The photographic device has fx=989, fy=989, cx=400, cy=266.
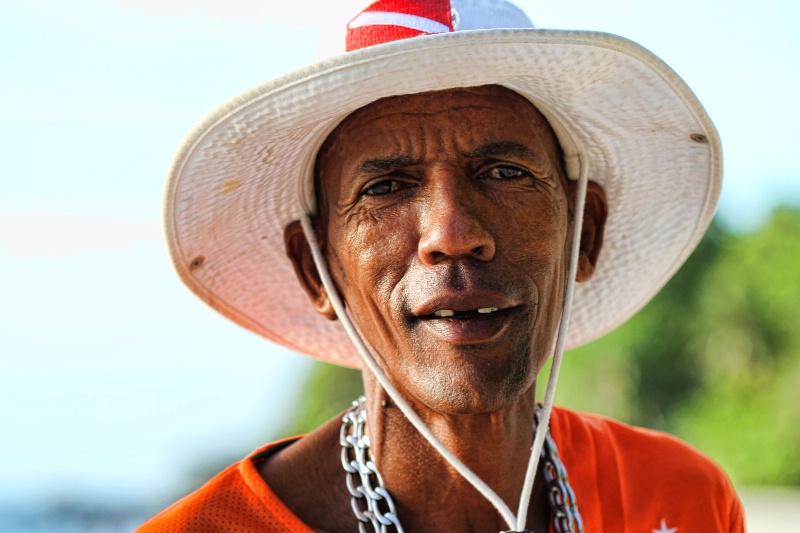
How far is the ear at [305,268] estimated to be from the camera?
9.51ft

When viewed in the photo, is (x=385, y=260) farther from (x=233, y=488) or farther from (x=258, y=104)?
(x=233, y=488)

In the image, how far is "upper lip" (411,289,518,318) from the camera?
238cm

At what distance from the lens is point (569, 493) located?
285cm

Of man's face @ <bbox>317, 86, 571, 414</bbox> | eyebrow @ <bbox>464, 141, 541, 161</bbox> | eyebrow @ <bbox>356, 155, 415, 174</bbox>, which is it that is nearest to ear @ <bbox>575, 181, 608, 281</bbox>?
man's face @ <bbox>317, 86, 571, 414</bbox>

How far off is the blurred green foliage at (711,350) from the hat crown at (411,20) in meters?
20.5

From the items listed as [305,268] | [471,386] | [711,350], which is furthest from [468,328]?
[711,350]

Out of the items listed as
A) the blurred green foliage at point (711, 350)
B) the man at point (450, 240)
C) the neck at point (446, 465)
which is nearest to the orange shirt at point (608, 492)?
the man at point (450, 240)

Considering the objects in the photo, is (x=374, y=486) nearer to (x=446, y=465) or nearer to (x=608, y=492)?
(x=446, y=465)

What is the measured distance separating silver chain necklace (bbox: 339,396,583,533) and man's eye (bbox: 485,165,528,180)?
826mm

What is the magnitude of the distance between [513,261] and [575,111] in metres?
0.51

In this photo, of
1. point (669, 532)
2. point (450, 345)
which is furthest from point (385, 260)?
point (669, 532)

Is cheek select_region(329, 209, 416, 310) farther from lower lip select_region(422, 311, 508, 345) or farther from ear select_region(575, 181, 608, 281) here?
ear select_region(575, 181, 608, 281)

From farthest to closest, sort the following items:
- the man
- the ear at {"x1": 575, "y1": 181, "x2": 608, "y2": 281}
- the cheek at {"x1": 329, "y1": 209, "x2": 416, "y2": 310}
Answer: the ear at {"x1": 575, "y1": 181, "x2": 608, "y2": 281} < the cheek at {"x1": 329, "y1": 209, "x2": 416, "y2": 310} < the man

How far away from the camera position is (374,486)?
2766 mm
